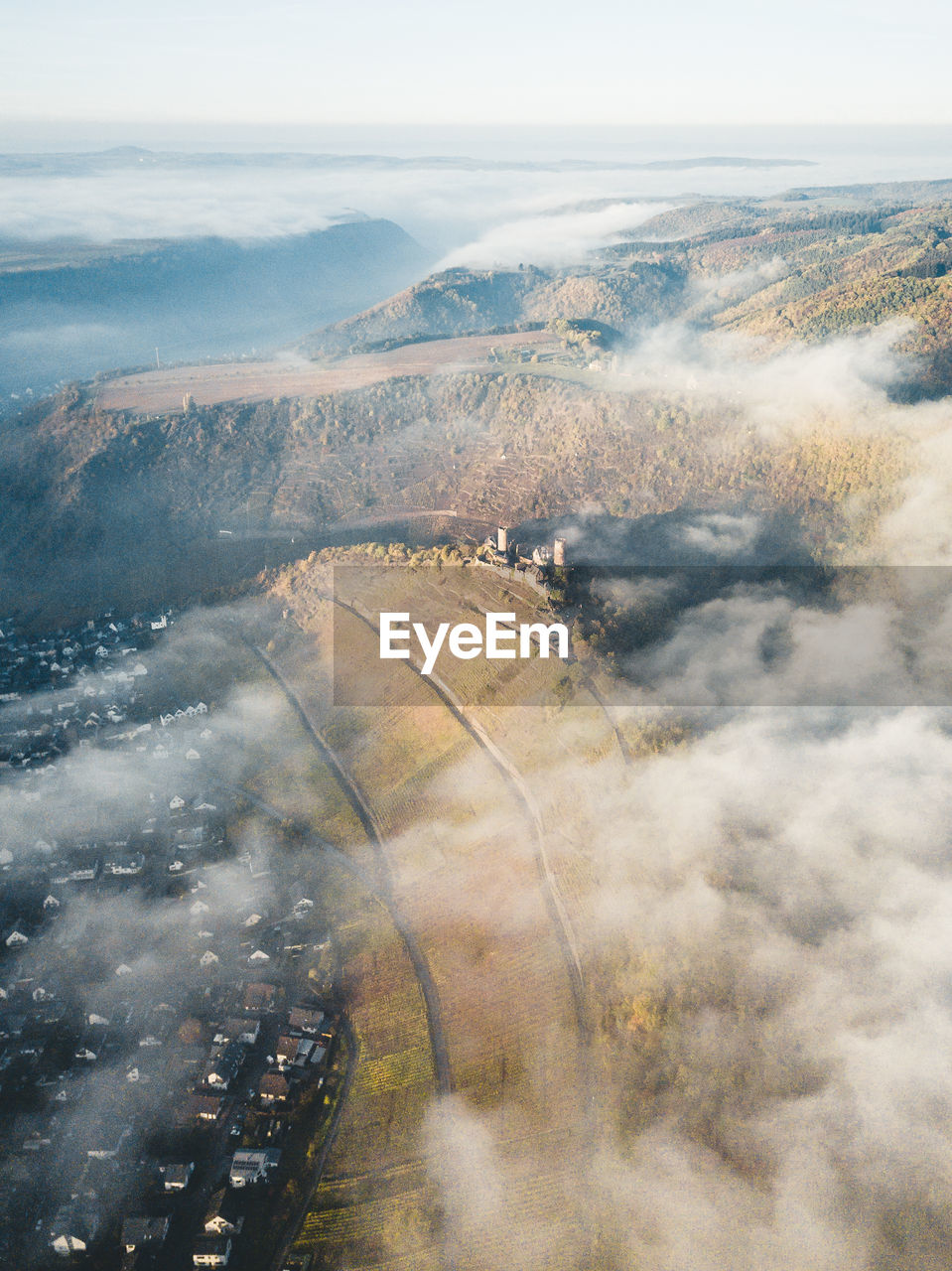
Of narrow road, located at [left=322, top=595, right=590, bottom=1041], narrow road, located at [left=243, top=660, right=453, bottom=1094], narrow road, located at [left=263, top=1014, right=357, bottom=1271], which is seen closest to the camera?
narrow road, located at [left=263, top=1014, right=357, bottom=1271]

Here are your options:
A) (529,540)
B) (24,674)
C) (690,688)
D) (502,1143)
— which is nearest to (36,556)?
(24,674)

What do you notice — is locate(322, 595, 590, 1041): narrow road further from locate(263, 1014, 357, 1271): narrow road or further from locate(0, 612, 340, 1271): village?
locate(0, 612, 340, 1271): village

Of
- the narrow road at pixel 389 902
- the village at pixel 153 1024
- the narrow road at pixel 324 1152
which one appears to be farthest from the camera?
the narrow road at pixel 389 902

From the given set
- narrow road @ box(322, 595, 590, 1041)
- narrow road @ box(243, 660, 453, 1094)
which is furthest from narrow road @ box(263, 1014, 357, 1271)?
narrow road @ box(322, 595, 590, 1041)

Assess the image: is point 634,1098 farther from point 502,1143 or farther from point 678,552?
point 678,552

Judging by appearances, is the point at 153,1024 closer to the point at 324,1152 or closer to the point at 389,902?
the point at 324,1152

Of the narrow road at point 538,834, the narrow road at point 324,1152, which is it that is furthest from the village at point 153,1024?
the narrow road at point 538,834

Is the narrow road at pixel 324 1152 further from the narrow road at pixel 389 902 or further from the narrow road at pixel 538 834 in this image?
the narrow road at pixel 538 834

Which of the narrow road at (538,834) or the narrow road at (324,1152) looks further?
the narrow road at (538,834)
